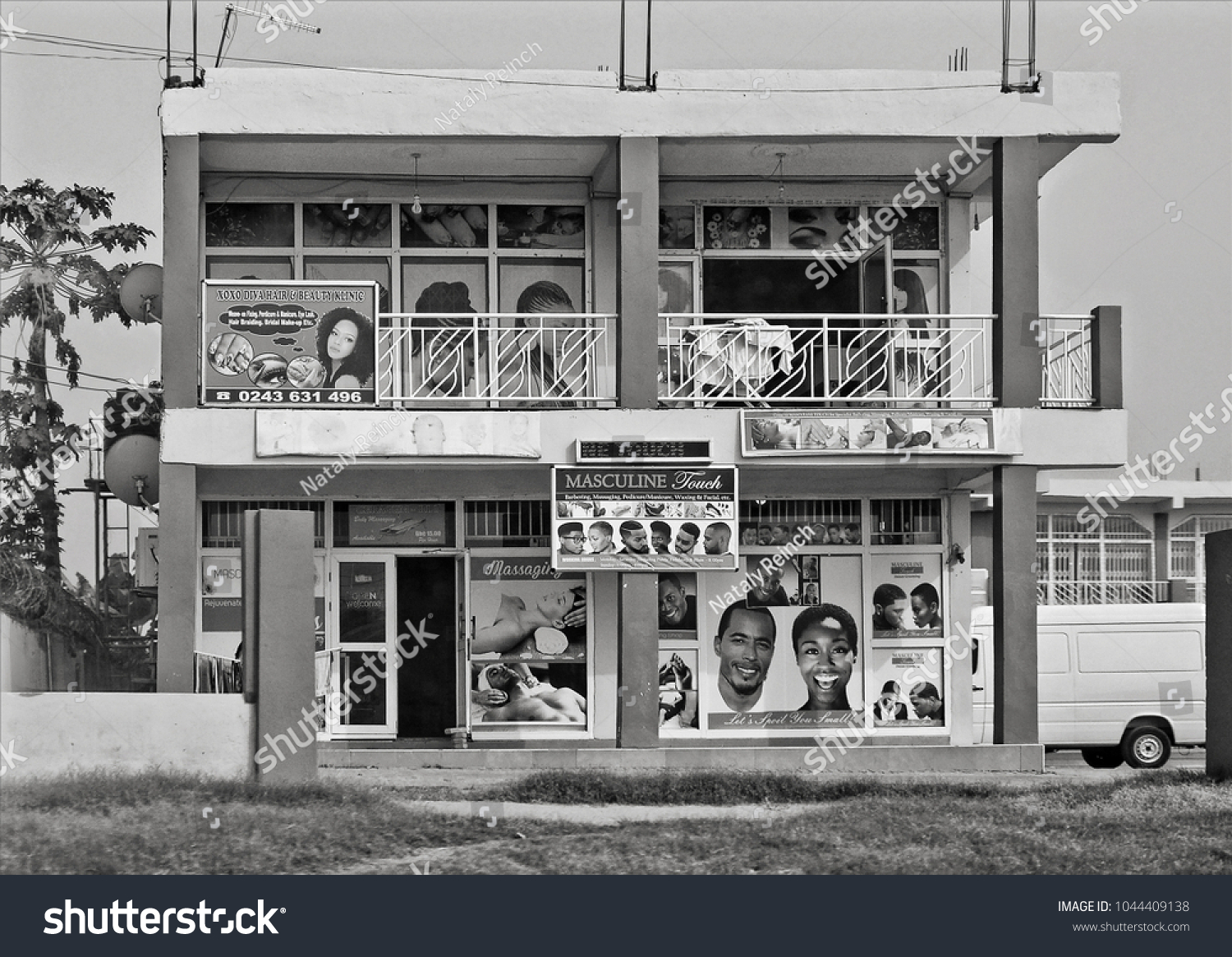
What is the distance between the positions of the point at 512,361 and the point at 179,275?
358 centimetres

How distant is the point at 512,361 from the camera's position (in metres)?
17.4

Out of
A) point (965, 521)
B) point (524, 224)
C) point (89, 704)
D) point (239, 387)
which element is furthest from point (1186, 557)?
point (89, 704)

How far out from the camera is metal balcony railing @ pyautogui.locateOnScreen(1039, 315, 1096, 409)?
1655cm

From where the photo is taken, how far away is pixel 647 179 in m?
16.1

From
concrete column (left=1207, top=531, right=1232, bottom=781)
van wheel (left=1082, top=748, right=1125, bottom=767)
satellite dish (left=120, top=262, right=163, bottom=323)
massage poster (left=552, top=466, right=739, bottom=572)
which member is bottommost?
van wheel (left=1082, top=748, right=1125, bottom=767)

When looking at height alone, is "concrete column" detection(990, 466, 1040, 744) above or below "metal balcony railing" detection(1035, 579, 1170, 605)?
above

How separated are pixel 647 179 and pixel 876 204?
338 cm

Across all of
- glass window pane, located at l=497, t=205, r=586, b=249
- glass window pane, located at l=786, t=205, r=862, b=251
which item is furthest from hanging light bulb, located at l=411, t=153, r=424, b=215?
glass window pane, located at l=786, t=205, r=862, b=251

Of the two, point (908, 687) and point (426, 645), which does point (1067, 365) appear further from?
point (426, 645)

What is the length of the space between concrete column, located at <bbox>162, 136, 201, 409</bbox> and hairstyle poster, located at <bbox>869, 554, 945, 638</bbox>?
774cm

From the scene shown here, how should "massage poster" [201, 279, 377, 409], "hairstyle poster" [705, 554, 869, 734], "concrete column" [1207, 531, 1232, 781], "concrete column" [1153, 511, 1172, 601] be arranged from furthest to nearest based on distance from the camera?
"concrete column" [1153, 511, 1172, 601] → "hairstyle poster" [705, 554, 869, 734] → "massage poster" [201, 279, 377, 409] → "concrete column" [1207, 531, 1232, 781]

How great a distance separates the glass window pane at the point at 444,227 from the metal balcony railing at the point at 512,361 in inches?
36.1

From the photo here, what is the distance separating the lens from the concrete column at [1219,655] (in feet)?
43.5

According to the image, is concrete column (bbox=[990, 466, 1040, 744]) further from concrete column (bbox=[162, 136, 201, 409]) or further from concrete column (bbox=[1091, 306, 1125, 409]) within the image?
concrete column (bbox=[162, 136, 201, 409])
